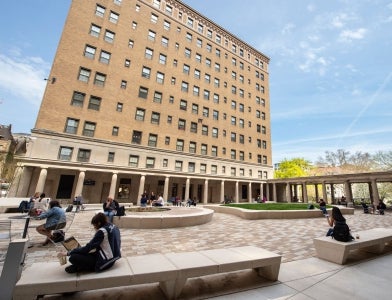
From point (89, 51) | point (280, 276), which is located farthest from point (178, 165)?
point (280, 276)

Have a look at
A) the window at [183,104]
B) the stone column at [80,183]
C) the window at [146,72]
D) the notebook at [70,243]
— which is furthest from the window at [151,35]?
the notebook at [70,243]

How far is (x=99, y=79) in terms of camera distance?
26.1 metres

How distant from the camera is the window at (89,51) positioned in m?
25.6

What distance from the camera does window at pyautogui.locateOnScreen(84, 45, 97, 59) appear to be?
84.0 feet

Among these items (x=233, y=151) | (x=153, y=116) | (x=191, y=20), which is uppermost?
(x=191, y=20)

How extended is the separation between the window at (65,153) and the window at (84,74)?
A: 9.02 metres

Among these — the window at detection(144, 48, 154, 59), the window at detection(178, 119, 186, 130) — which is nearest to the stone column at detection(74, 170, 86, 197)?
the window at detection(178, 119, 186, 130)

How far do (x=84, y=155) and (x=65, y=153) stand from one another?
1.90m

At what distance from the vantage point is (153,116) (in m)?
29.5

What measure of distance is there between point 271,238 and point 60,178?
81.1 feet

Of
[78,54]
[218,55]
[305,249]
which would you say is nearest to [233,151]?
[218,55]

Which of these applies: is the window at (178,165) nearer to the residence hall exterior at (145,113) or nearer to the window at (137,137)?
the residence hall exterior at (145,113)

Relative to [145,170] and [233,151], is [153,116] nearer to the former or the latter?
[145,170]

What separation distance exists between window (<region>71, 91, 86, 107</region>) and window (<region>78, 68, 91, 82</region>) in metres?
1.99
